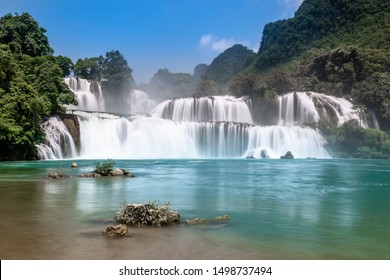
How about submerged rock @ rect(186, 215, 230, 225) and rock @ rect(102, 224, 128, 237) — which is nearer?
rock @ rect(102, 224, 128, 237)

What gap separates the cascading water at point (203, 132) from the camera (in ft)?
125

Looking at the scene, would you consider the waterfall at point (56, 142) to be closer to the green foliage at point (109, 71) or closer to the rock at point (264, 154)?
the rock at point (264, 154)

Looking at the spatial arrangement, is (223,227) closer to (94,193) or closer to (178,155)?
(94,193)

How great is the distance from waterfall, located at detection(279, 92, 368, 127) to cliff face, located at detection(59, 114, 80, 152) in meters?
29.4

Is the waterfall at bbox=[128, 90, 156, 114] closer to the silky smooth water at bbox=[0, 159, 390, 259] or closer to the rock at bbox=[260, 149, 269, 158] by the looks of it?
the rock at bbox=[260, 149, 269, 158]

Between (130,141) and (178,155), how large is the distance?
5.12m

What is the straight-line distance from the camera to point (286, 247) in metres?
6.06

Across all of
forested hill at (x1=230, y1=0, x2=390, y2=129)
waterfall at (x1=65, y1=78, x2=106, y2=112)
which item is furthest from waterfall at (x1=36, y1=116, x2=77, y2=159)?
forested hill at (x1=230, y1=0, x2=390, y2=129)

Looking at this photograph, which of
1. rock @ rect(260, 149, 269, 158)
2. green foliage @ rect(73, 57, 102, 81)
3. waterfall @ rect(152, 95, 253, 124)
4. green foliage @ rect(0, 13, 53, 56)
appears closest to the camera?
rock @ rect(260, 149, 269, 158)

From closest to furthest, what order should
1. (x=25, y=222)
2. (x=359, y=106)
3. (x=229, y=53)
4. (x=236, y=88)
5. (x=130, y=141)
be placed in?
(x=25, y=222) < (x=130, y=141) < (x=359, y=106) < (x=236, y=88) < (x=229, y=53)

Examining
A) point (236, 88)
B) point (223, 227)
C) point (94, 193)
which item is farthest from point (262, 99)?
point (223, 227)

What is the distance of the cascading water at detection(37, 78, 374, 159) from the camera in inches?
1496

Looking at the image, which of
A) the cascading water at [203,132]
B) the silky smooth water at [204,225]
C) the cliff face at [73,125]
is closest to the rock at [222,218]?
the silky smooth water at [204,225]

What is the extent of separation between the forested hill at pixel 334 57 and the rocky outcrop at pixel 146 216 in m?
50.8
